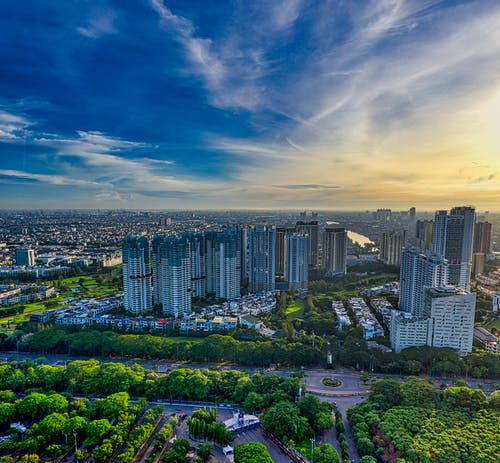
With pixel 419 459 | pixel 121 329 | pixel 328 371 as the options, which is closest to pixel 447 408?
pixel 419 459

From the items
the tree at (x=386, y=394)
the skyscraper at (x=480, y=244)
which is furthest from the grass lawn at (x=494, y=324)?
the skyscraper at (x=480, y=244)

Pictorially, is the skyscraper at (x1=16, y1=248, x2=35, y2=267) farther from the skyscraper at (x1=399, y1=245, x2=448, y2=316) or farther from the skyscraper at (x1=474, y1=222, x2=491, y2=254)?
the skyscraper at (x1=474, y1=222, x2=491, y2=254)

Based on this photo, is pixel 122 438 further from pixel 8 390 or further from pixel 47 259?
pixel 47 259

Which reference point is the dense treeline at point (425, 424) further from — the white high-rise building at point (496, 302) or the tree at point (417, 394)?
the white high-rise building at point (496, 302)

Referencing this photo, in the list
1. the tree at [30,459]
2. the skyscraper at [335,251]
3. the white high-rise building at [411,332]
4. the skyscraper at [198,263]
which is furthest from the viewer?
the skyscraper at [335,251]

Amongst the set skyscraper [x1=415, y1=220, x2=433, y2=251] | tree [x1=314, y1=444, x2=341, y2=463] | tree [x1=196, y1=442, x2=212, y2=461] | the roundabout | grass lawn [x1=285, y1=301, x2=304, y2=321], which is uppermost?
skyscraper [x1=415, y1=220, x2=433, y2=251]

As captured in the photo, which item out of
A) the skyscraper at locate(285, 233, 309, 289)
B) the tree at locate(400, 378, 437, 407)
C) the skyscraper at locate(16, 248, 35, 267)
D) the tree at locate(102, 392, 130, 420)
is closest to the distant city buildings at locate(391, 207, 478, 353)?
the tree at locate(400, 378, 437, 407)
